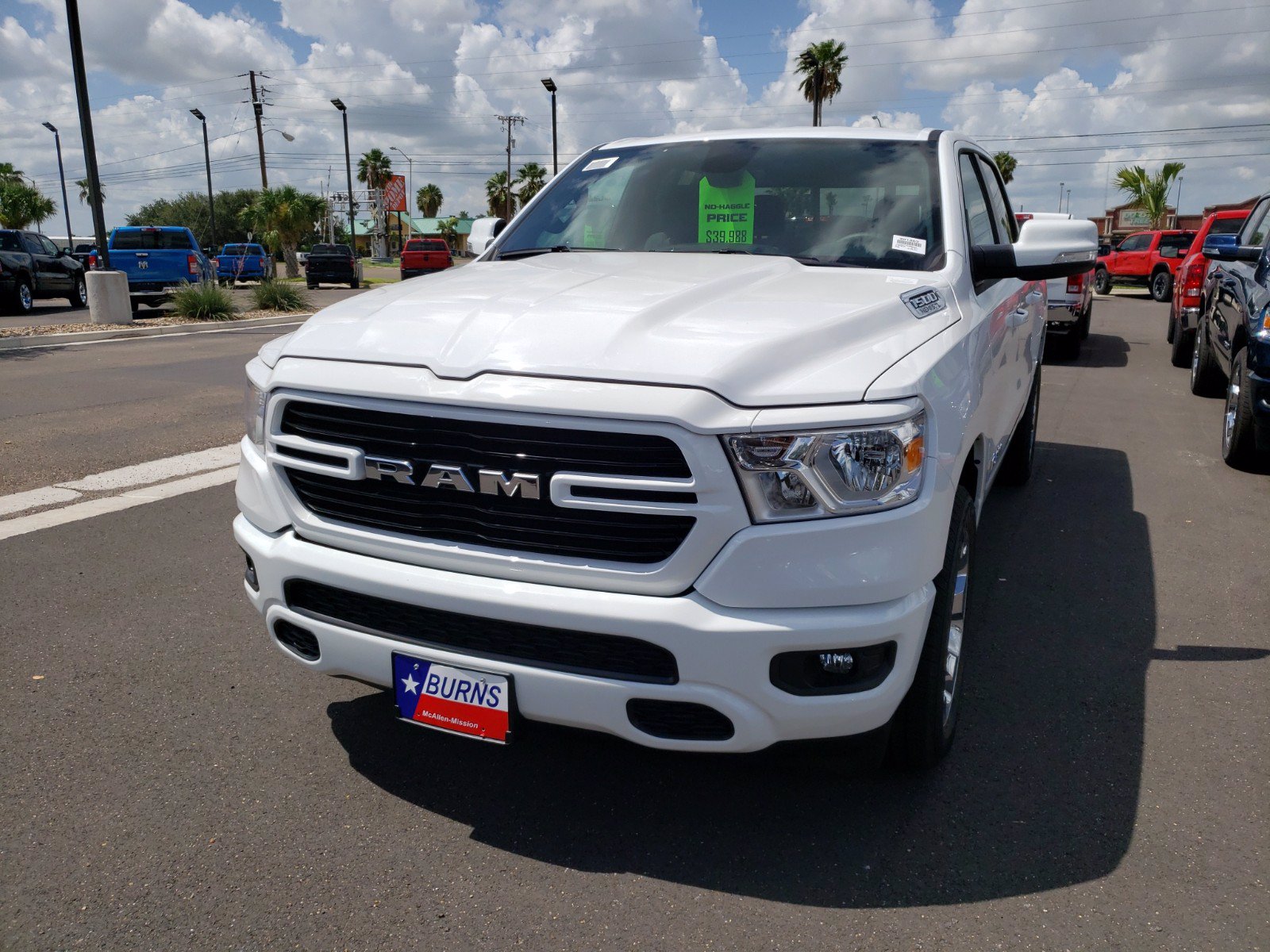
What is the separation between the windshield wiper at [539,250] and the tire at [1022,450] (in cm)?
315

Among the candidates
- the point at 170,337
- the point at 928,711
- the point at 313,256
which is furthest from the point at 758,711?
the point at 313,256

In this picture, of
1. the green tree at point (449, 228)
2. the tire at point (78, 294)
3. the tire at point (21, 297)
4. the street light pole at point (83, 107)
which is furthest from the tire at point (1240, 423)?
the green tree at point (449, 228)

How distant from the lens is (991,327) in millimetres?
3438

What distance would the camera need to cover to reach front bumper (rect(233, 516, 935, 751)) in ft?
7.14

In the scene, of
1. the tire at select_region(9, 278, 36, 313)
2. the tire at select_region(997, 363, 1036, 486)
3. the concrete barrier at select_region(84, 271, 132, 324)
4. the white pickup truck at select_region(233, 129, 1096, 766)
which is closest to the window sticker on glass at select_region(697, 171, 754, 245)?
the white pickup truck at select_region(233, 129, 1096, 766)

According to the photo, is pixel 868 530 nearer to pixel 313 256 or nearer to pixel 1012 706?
pixel 1012 706

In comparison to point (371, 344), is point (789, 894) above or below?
below

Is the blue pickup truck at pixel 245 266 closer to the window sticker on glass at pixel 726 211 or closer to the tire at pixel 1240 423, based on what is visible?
the tire at pixel 1240 423

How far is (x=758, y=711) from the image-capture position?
2.25 metres

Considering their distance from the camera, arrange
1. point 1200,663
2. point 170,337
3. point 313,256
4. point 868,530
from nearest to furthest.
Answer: point 868,530 → point 1200,663 → point 170,337 → point 313,256

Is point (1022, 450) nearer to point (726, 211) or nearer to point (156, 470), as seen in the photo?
point (726, 211)

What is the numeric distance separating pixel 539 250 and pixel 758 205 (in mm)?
872

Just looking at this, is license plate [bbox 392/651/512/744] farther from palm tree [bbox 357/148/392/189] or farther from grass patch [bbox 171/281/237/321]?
palm tree [bbox 357/148/392/189]

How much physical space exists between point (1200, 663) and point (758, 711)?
7.95ft
